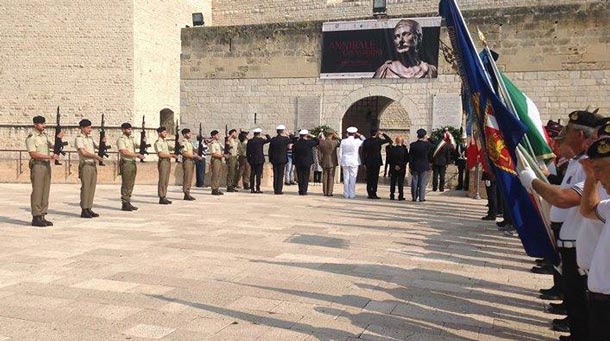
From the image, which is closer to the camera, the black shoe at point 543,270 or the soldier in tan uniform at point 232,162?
the black shoe at point 543,270

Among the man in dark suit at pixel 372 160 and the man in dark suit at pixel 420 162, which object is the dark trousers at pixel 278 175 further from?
the man in dark suit at pixel 420 162

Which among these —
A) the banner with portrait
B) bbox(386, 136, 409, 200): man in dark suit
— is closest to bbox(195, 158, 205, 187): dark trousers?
bbox(386, 136, 409, 200): man in dark suit

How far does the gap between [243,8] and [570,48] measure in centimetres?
2085

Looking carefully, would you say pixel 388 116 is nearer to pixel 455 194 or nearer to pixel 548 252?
pixel 455 194

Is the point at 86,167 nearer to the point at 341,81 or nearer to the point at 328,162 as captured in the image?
the point at 328,162

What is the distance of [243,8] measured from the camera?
32.7 meters

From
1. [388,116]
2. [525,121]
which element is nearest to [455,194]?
[525,121]

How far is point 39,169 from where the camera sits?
823 cm

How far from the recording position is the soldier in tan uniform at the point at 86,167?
902 centimetres

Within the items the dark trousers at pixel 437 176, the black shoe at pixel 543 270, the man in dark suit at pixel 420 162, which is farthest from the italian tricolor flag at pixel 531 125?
the dark trousers at pixel 437 176

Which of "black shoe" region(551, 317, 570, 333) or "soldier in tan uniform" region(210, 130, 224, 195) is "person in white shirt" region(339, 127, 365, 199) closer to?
"soldier in tan uniform" region(210, 130, 224, 195)

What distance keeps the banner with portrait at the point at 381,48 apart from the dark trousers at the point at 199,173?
5.65 meters

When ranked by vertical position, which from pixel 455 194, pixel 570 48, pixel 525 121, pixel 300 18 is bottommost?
pixel 455 194

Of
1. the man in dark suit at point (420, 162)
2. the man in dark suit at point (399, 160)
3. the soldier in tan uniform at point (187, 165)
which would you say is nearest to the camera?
the soldier in tan uniform at point (187, 165)
